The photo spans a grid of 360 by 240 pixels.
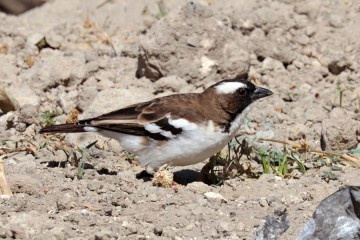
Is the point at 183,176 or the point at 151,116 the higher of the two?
the point at 151,116

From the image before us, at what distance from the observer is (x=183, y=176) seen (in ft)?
27.7

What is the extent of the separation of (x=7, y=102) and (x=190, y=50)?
77.1 inches

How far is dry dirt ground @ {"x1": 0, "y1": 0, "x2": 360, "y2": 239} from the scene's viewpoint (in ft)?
23.1

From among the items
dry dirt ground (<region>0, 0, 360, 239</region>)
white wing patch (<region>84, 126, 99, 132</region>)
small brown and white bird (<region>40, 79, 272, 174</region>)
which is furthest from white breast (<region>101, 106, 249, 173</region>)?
dry dirt ground (<region>0, 0, 360, 239</region>)

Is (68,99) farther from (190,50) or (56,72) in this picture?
(190,50)

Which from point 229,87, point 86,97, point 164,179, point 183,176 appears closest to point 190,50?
point 86,97

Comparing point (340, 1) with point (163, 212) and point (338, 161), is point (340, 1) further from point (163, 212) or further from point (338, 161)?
point (163, 212)

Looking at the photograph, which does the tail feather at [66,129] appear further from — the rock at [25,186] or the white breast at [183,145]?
the rock at [25,186]

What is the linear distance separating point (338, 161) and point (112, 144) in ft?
6.79

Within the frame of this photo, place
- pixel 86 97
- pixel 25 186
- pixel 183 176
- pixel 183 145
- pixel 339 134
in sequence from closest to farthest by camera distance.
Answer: pixel 25 186 < pixel 183 145 < pixel 183 176 < pixel 339 134 < pixel 86 97

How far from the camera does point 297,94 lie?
9.91 meters

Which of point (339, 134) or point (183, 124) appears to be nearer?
point (183, 124)

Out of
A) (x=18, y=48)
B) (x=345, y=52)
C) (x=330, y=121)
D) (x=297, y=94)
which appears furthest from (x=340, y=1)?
(x=18, y=48)

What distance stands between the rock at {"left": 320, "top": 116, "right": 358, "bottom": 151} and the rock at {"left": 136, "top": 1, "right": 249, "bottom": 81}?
1583 mm
